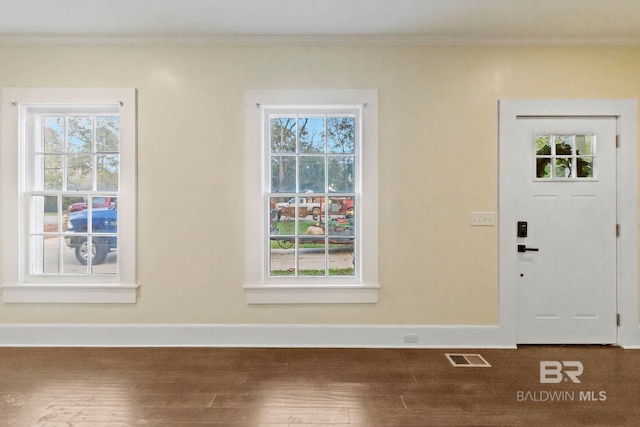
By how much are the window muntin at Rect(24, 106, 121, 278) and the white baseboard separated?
20.6 inches

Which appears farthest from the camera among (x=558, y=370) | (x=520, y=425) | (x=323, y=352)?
(x=323, y=352)

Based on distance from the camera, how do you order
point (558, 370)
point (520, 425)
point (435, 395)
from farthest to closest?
point (558, 370) → point (435, 395) → point (520, 425)

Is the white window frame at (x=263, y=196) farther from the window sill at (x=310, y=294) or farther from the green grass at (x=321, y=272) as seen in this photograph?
the green grass at (x=321, y=272)

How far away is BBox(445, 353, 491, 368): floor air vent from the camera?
9.41 ft

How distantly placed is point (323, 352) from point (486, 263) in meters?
1.63

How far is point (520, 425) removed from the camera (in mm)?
2084

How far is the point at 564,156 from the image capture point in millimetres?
3227

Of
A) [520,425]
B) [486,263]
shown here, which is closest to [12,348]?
[520,425]

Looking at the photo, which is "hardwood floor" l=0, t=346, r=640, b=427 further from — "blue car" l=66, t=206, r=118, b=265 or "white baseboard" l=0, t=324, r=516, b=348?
"blue car" l=66, t=206, r=118, b=265

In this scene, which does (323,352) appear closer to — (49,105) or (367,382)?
(367,382)

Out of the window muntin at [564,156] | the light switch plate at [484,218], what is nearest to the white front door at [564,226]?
the window muntin at [564,156]

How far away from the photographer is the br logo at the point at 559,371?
2.63 metres

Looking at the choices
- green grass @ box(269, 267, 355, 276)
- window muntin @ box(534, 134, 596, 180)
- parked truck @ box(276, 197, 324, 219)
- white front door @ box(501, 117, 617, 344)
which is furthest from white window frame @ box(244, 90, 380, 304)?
window muntin @ box(534, 134, 596, 180)

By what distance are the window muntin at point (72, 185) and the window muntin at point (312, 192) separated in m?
1.44
